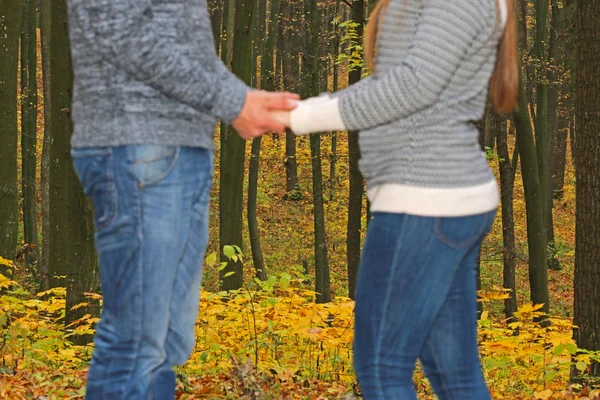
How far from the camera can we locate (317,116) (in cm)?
272

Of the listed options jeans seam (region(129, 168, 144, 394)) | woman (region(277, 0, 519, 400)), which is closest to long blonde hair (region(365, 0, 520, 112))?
woman (region(277, 0, 519, 400))

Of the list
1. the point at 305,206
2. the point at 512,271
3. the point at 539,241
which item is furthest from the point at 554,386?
the point at 305,206

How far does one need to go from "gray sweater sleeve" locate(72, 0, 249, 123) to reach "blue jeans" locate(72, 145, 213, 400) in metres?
0.21

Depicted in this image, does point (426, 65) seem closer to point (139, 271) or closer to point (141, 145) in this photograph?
point (141, 145)

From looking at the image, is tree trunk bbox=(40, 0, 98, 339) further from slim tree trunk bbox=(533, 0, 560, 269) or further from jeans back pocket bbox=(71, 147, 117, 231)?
slim tree trunk bbox=(533, 0, 560, 269)

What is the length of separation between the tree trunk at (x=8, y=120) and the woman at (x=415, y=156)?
9.14m

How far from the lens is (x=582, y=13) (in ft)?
24.9

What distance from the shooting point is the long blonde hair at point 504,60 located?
2.76m

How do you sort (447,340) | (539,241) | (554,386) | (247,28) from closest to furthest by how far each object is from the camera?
(447,340) < (554,386) < (247,28) < (539,241)

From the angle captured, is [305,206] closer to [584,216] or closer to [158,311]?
[584,216]

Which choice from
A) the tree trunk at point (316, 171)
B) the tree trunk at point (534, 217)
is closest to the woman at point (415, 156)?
the tree trunk at point (534, 217)

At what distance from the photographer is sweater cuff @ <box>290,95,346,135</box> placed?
268 centimetres

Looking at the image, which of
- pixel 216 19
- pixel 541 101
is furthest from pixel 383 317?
pixel 216 19

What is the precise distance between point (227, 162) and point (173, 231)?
35.7ft
